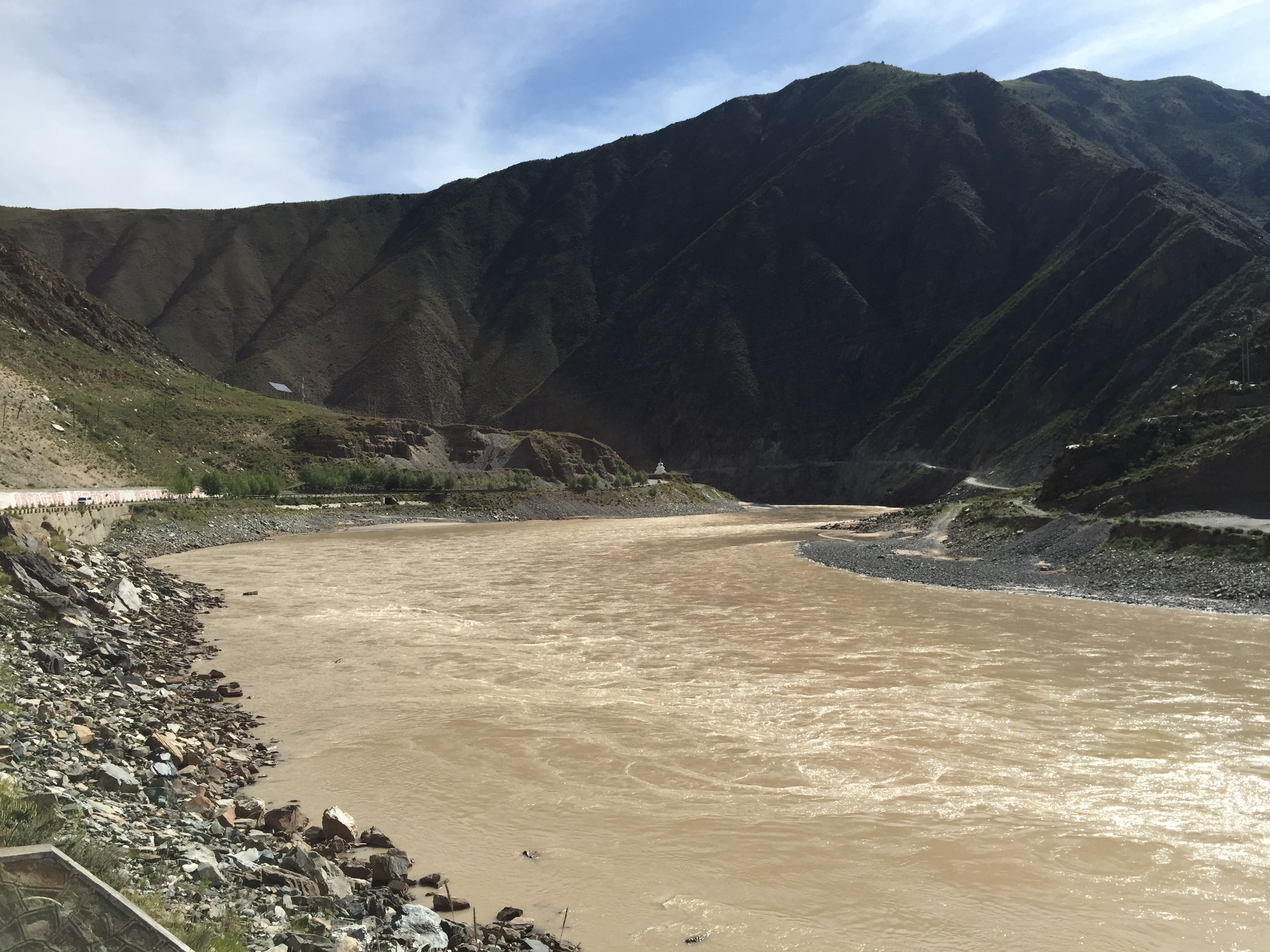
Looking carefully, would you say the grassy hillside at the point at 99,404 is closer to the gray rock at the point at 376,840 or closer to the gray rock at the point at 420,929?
the gray rock at the point at 376,840

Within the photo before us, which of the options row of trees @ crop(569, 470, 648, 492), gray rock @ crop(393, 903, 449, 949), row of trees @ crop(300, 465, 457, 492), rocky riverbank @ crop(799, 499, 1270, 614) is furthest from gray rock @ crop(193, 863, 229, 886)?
row of trees @ crop(569, 470, 648, 492)

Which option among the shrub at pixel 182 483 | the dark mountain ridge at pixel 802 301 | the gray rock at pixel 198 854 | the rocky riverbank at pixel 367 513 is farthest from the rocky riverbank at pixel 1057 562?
the dark mountain ridge at pixel 802 301

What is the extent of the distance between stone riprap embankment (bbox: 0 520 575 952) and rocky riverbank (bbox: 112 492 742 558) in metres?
26.2

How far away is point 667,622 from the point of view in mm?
24719

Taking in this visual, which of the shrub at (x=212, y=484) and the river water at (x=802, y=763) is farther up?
the shrub at (x=212, y=484)

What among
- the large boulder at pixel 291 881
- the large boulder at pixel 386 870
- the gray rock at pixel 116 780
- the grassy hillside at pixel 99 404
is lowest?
the large boulder at pixel 386 870

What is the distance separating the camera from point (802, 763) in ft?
40.4

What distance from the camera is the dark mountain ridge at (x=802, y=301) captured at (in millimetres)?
103812

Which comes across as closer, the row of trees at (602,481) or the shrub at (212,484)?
the shrub at (212,484)

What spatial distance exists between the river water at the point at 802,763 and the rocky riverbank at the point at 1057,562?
2901mm

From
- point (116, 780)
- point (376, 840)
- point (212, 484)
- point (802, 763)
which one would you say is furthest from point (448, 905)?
point (212, 484)

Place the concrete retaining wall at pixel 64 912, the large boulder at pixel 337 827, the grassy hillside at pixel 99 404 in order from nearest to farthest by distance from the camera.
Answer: the concrete retaining wall at pixel 64 912 → the large boulder at pixel 337 827 → the grassy hillside at pixel 99 404

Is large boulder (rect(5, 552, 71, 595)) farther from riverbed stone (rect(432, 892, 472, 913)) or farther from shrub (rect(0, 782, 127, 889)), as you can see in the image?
riverbed stone (rect(432, 892, 472, 913))

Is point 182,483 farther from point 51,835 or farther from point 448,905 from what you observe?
point 51,835
